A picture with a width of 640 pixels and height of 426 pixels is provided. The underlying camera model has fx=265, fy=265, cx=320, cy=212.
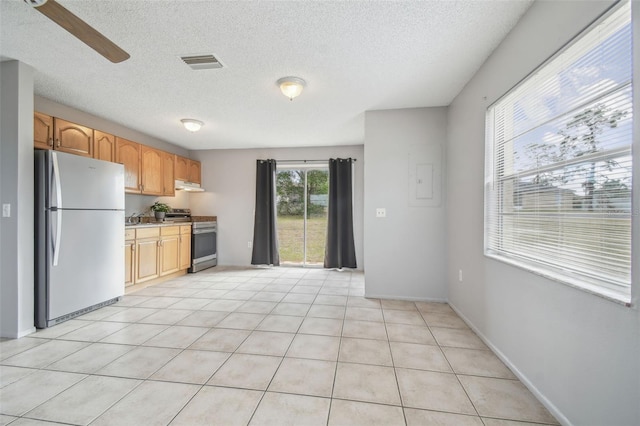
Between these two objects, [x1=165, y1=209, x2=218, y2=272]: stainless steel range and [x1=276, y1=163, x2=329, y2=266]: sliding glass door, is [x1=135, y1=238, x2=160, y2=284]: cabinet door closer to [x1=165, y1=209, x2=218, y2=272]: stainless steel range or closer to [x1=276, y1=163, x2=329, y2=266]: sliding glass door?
[x1=165, y1=209, x2=218, y2=272]: stainless steel range

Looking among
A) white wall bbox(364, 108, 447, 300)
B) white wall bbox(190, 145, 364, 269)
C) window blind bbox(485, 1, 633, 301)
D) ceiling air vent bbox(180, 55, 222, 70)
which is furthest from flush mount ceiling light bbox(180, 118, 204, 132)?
window blind bbox(485, 1, 633, 301)

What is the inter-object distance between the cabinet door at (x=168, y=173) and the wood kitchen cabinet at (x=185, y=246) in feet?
2.17

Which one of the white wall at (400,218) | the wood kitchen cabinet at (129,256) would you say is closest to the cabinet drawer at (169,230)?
the wood kitchen cabinet at (129,256)

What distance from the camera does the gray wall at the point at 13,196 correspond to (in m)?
2.34

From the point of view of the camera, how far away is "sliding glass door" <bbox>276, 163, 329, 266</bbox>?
5332 mm

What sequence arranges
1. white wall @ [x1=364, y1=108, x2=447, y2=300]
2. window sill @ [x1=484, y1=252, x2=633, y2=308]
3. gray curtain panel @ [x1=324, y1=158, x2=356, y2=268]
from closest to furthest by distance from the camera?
1. window sill @ [x1=484, y1=252, x2=633, y2=308]
2. white wall @ [x1=364, y1=108, x2=447, y2=300]
3. gray curtain panel @ [x1=324, y1=158, x2=356, y2=268]

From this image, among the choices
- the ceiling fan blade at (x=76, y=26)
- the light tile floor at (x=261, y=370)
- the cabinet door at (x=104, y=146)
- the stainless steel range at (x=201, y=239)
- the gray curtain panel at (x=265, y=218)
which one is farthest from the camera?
the gray curtain panel at (x=265, y=218)

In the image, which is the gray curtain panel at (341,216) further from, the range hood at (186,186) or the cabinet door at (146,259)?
the cabinet door at (146,259)

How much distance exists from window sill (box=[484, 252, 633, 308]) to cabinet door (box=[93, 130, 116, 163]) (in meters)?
4.66

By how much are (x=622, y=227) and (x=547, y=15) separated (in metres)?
1.29

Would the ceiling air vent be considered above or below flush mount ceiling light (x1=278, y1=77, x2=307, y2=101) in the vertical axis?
above

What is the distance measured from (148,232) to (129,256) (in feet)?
1.44

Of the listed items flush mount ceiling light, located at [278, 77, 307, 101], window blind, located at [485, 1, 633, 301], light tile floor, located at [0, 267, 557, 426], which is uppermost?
flush mount ceiling light, located at [278, 77, 307, 101]

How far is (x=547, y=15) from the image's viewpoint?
1.55 meters
